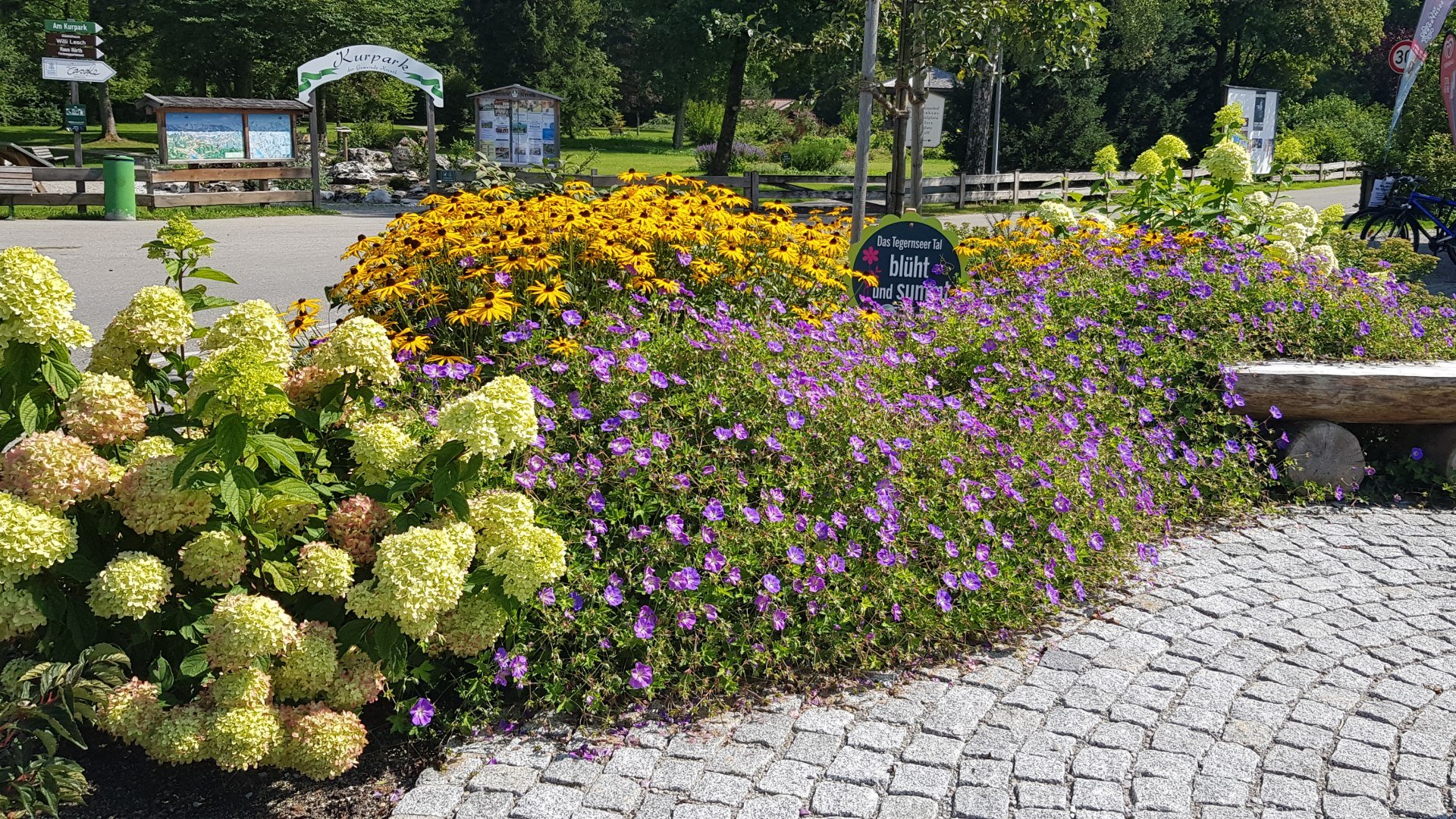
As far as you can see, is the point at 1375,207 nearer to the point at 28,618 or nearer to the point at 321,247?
the point at 321,247

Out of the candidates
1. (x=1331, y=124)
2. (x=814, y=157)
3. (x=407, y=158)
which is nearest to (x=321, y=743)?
(x=407, y=158)

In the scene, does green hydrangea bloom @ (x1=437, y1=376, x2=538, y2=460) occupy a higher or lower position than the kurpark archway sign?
lower

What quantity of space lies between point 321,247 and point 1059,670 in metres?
11.8

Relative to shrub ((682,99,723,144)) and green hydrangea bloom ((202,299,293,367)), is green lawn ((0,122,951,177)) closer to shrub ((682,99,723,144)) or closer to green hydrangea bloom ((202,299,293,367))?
shrub ((682,99,723,144))

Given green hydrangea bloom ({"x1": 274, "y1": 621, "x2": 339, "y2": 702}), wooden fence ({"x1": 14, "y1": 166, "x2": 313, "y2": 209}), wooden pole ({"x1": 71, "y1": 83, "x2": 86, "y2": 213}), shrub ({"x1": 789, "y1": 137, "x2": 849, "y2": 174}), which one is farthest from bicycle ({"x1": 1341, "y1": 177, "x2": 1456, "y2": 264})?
shrub ({"x1": 789, "y1": 137, "x2": 849, "y2": 174})

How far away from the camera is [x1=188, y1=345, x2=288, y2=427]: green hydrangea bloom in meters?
2.55

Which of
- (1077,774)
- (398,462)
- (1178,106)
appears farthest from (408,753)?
(1178,106)

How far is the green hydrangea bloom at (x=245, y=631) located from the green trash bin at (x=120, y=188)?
15.6m

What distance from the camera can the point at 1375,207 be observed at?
14.7 metres

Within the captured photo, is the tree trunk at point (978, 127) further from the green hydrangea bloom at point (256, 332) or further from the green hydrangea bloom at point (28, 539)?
the green hydrangea bloom at point (28, 539)

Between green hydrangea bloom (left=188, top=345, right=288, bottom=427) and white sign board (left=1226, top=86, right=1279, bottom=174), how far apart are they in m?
25.9

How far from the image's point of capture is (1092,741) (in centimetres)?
317

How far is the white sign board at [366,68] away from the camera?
1783cm

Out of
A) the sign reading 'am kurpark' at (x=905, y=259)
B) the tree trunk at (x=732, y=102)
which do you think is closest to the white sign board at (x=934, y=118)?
the tree trunk at (x=732, y=102)
